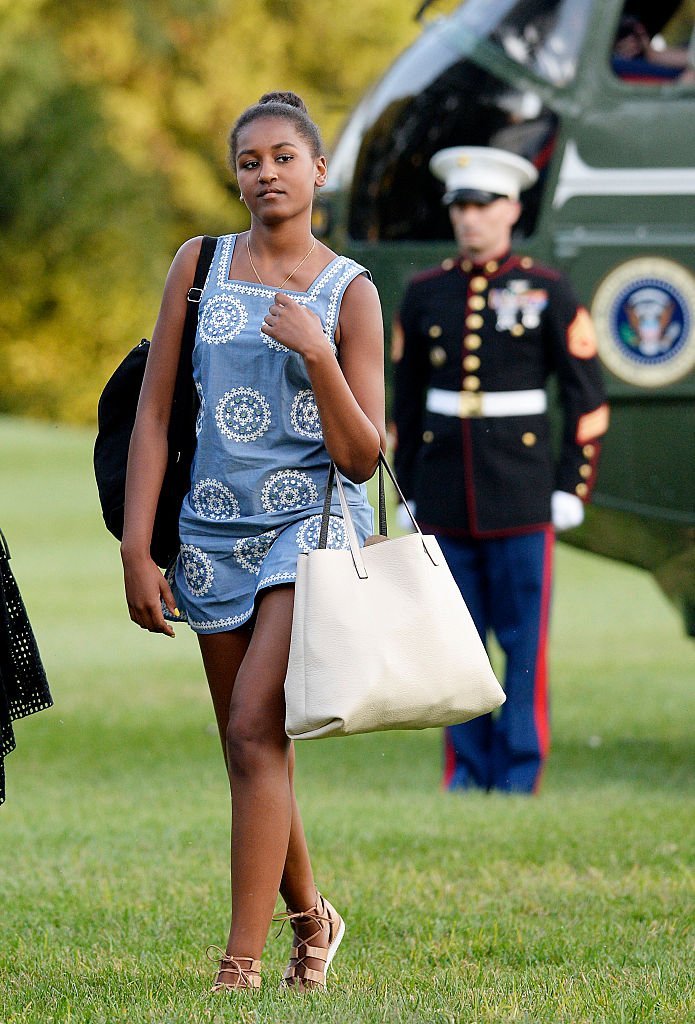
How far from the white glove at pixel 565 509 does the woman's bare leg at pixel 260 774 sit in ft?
10.3

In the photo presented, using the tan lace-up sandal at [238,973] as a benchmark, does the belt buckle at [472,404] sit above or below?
above

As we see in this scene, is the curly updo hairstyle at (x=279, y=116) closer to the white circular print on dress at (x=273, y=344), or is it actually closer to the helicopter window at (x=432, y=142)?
the white circular print on dress at (x=273, y=344)

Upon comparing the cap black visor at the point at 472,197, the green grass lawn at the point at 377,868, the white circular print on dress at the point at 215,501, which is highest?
the cap black visor at the point at 472,197

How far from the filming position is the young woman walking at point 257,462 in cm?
351

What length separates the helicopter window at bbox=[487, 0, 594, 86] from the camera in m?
7.07

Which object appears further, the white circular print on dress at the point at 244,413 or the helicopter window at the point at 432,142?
the helicopter window at the point at 432,142

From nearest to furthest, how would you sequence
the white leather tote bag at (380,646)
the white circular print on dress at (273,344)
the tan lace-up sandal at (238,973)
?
the white leather tote bag at (380,646) < the tan lace-up sandal at (238,973) < the white circular print on dress at (273,344)

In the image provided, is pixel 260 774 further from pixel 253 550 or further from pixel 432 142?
pixel 432 142

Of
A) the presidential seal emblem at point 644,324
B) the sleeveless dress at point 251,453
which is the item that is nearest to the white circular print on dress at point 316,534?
the sleeveless dress at point 251,453

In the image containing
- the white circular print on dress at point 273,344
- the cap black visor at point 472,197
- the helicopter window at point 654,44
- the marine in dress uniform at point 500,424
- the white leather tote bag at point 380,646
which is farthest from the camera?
the helicopter window at point 654,44

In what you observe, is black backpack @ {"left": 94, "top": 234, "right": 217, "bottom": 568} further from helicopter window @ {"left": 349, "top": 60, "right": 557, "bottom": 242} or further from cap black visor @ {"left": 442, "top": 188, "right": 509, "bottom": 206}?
helicopter window @ {"left": 349, "top": 60, "right": 557, "bottom": 242}

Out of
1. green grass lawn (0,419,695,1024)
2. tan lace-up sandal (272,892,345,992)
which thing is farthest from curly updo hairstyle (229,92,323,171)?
green grass lawn (0,419,695,1024)

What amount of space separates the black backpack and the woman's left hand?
Answer: 0.28m

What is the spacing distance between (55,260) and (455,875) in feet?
101
